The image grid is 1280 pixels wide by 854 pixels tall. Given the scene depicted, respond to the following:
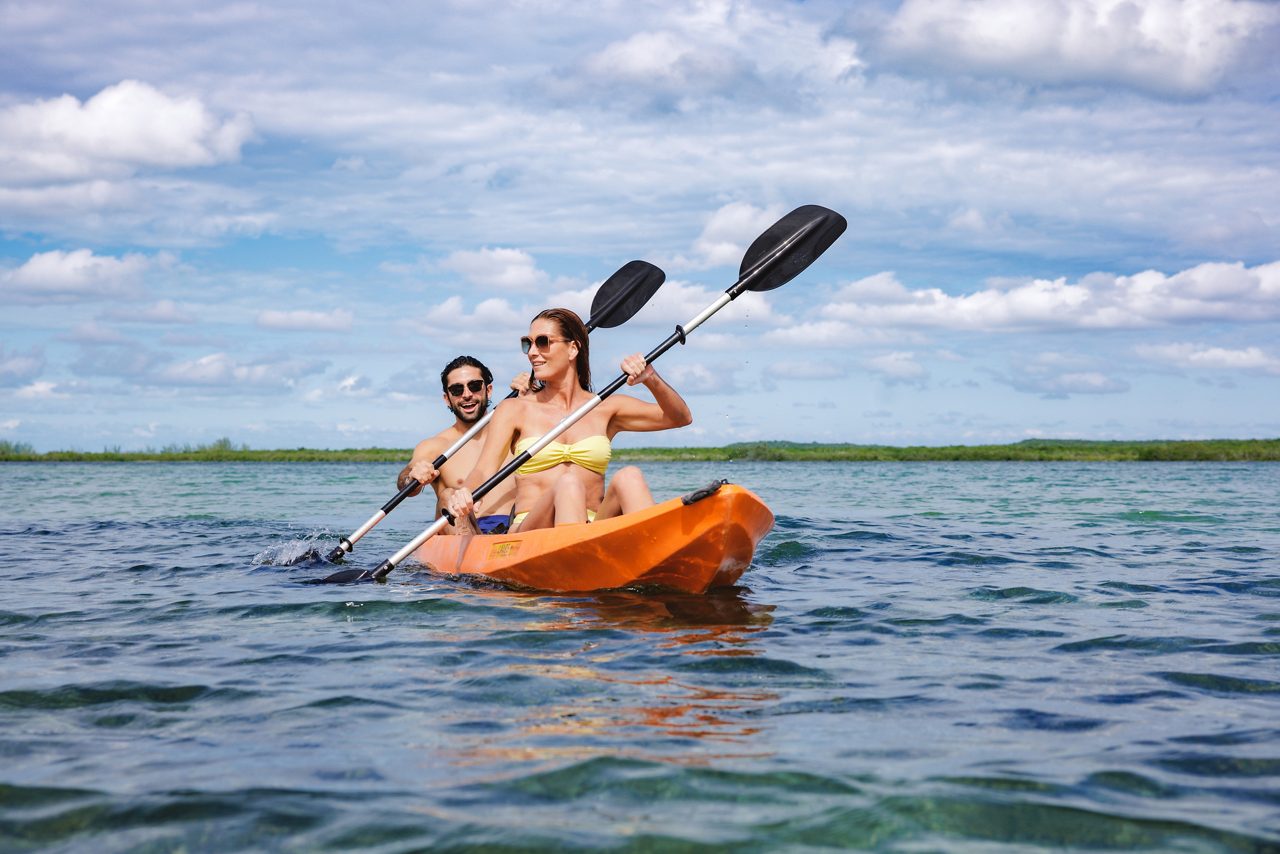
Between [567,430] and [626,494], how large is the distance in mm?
782

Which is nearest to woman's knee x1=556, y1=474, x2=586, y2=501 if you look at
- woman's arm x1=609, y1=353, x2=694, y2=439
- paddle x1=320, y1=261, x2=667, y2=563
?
woman's arm x1=609, y1=353, x2=694, y2=439

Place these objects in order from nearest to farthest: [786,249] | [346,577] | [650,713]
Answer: [650,713] < [346,577] < [786,249]

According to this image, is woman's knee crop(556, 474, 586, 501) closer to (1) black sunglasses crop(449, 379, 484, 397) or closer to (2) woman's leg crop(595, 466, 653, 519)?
(2) woman's leg crop(595, 466, 653, 519)

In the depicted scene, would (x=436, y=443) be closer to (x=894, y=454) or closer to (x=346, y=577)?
(x=346, y=577)

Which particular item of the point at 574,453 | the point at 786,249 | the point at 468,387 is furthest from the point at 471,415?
the point at 786,249

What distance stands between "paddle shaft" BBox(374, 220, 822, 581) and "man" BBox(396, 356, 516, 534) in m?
0.52

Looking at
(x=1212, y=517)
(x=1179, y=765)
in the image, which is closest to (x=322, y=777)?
(x=1179, y=765)

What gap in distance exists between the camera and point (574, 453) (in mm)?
6938

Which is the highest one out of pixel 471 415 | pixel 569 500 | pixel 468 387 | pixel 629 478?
pixel 468 387

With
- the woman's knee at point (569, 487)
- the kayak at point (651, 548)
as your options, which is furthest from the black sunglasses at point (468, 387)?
the woman's knee at point (569, 487)

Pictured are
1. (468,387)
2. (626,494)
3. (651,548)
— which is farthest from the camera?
(468,387)

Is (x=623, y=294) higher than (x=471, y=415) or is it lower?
higher

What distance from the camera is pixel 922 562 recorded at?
8.94 meters

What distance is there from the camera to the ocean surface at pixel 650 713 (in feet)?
9.03
